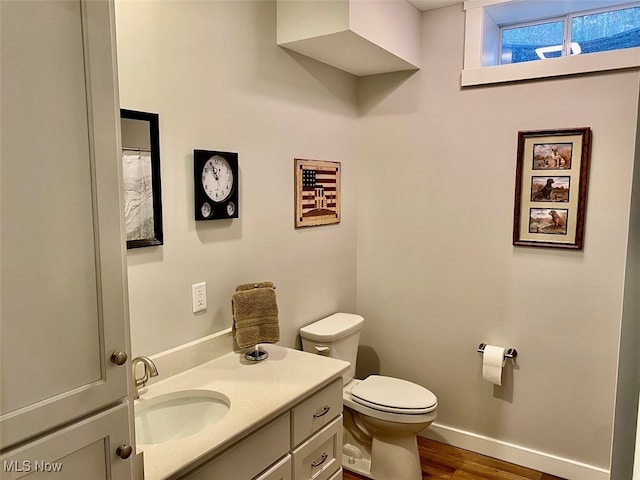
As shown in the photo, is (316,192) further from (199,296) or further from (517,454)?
(517,454)

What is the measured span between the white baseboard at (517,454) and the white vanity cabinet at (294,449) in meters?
1.07

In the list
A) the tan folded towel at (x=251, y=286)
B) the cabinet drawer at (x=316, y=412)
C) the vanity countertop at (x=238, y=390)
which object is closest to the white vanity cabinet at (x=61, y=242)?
the vanity countertop at (x=238, y=390)

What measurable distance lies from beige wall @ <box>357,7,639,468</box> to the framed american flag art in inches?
11.8

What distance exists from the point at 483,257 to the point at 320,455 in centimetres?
144

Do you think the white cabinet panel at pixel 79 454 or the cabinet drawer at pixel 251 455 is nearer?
the white cabinet panel at pixel 79 454

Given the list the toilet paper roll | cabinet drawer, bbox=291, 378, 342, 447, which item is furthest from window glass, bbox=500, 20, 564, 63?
cabinet drawer, bbox=291, 378, 342, 447

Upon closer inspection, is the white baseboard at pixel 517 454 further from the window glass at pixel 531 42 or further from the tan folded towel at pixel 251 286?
the window glass at pixel 531 42

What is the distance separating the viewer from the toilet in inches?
93.8

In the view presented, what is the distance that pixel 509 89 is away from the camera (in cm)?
255

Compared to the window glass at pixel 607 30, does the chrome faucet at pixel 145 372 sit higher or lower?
lower

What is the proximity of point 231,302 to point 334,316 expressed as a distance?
0.86 m

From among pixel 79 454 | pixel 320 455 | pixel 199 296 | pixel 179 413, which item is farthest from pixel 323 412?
pixel 79 454

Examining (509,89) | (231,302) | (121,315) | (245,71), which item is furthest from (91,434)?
(509,89)

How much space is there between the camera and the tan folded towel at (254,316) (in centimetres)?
200
